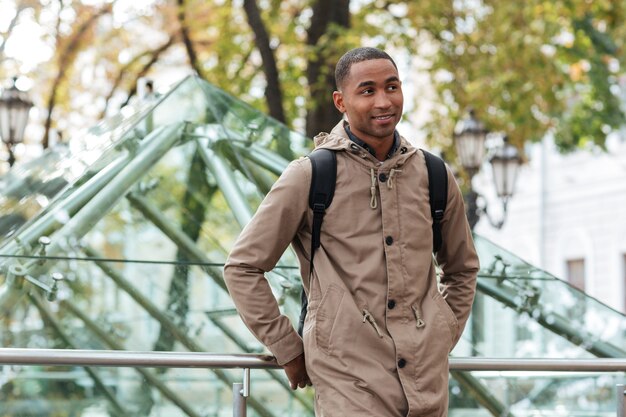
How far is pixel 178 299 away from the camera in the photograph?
5.63 m

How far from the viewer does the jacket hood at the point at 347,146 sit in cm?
351

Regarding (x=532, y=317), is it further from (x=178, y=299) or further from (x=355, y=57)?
(x=355, y=57)

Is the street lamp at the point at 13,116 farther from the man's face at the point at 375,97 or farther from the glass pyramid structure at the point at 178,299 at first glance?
the man's face at the point at 375,97

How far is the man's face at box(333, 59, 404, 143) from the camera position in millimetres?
3496

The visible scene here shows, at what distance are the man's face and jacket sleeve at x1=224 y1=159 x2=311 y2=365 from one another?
22cm

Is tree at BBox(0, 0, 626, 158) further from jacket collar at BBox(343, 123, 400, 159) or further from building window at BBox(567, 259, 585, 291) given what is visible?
jacket collar at BBox(343, 123, 400, 159)

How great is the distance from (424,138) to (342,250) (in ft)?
57.2

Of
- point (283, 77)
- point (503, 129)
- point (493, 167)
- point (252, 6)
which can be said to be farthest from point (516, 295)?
point (283, 77)

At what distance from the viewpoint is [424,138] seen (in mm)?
20734

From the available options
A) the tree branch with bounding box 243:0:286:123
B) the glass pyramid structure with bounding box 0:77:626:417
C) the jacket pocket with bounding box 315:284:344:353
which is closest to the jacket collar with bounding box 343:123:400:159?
the jacket pocket with bounding box 315:284:344:353

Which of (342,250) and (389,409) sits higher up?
(342,250)

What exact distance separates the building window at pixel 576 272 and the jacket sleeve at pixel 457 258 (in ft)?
83.1

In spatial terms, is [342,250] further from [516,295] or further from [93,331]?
[93,331]

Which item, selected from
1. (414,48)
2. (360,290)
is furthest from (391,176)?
(414,48)
